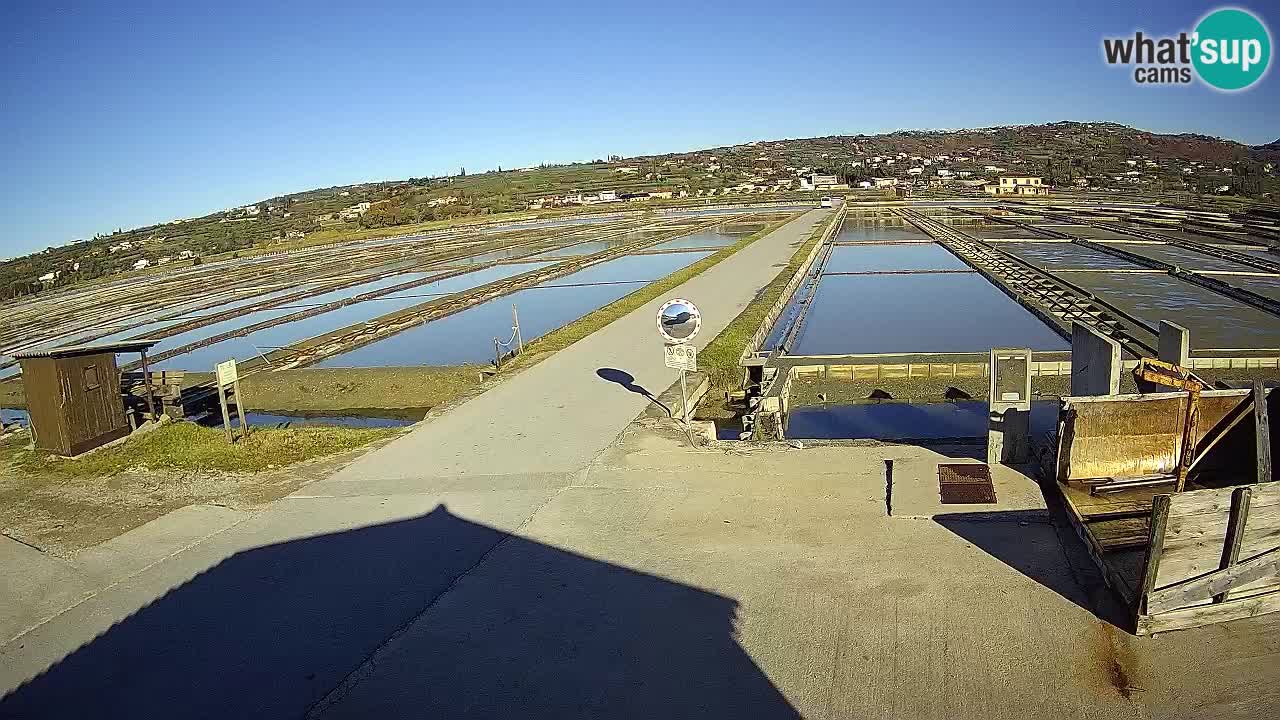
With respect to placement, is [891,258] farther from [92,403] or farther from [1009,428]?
[92,403]

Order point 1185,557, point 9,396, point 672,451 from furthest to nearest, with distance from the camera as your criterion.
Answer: point 9,396 < point 672,451 < point 1185,557

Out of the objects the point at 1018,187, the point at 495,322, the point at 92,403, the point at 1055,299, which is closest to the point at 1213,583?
the point at 92,403

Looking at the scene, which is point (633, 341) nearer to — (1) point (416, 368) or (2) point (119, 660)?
(1) point (416, 368)

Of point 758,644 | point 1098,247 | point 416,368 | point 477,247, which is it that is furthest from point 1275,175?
point 758,644

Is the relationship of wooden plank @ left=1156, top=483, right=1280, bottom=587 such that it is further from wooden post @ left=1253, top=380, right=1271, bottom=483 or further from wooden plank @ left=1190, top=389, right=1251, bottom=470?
wooden plank @ left=1190, top=389, right=1251, bottom=470

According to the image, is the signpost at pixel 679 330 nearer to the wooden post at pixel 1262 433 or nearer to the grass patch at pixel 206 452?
the grass patch at pixel 206 452

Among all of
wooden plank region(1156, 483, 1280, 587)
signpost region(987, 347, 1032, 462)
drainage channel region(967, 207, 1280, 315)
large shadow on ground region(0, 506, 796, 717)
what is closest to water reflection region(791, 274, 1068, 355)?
drainage channel region(967, 207, 1280, 315)
